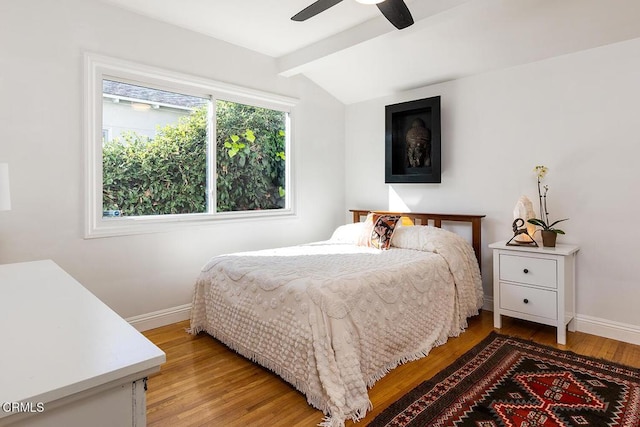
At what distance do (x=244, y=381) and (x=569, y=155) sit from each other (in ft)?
9.83

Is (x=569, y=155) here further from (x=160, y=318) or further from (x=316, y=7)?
(x=160, y=318)

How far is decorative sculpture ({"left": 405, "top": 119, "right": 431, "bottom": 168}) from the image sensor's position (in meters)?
3.81

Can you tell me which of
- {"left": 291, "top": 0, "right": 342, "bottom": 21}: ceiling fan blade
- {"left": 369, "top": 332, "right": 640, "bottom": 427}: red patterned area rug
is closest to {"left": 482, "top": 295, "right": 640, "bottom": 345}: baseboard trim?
{"left": 369, "top": 332, "right": 640, "bottom": 427}: red patterned area rug

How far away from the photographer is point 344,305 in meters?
2.08

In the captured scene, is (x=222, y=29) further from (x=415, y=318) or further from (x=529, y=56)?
(x=415, y=318)

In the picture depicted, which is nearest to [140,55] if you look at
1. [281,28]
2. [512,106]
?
[281,28]

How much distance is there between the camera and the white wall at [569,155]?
9.02 ft

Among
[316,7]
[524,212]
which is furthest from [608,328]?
[316,7]

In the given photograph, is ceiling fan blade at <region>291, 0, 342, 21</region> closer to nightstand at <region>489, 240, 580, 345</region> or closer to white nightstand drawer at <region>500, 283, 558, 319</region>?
nightstand at <region>489, 240, 580, 345</region>

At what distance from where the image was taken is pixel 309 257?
2885mm

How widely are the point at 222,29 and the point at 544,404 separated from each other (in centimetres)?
358

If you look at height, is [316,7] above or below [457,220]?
above

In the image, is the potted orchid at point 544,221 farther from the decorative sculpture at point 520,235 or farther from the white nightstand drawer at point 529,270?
the white nightstand drawer at point 529,270

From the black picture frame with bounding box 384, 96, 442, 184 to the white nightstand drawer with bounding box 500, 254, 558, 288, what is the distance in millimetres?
1088
